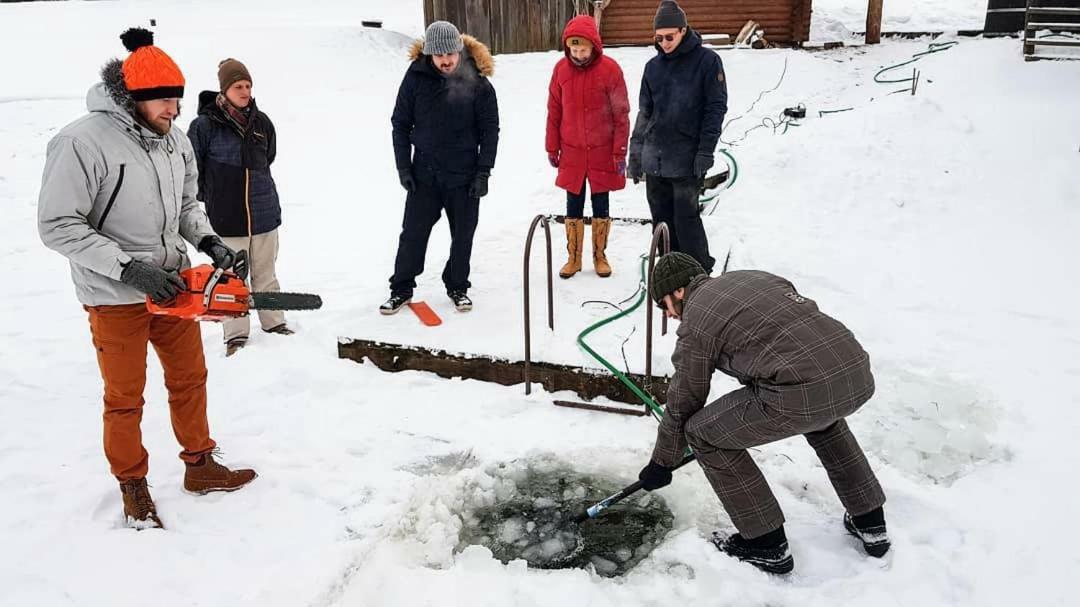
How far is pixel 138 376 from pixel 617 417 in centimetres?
236

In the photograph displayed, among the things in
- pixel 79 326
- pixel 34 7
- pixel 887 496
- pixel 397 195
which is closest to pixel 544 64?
pixel 397 195

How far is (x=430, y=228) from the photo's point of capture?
508 cm

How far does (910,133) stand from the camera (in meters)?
7.75

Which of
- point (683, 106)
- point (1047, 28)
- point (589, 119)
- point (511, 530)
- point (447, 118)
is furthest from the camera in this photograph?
point (1047, 28)

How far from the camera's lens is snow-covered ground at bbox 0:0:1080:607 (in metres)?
2.99

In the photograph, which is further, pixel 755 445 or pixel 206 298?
pixel 206 298

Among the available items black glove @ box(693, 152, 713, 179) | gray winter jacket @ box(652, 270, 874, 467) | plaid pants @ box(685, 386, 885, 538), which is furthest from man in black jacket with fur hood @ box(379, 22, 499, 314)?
plaid pants @ box(685, 386, 885, 538)

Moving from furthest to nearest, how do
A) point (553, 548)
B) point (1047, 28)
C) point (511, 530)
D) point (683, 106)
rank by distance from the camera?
1. point (1047, 28)
2. point (683, 106)
3. point (511, 530)
4. point (553, 548)

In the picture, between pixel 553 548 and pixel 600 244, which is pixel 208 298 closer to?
pixel 553 548

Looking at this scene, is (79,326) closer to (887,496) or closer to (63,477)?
(63,477)

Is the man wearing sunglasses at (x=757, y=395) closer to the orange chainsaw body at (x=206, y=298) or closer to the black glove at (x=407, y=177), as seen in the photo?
the orange chainsaw body at (x=206, y=298)

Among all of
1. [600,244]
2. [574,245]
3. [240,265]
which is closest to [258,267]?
[240,265]

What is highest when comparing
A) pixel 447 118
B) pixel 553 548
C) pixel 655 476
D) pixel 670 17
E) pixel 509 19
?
pixel 509 19

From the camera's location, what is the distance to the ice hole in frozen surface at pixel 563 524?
3.24 m
